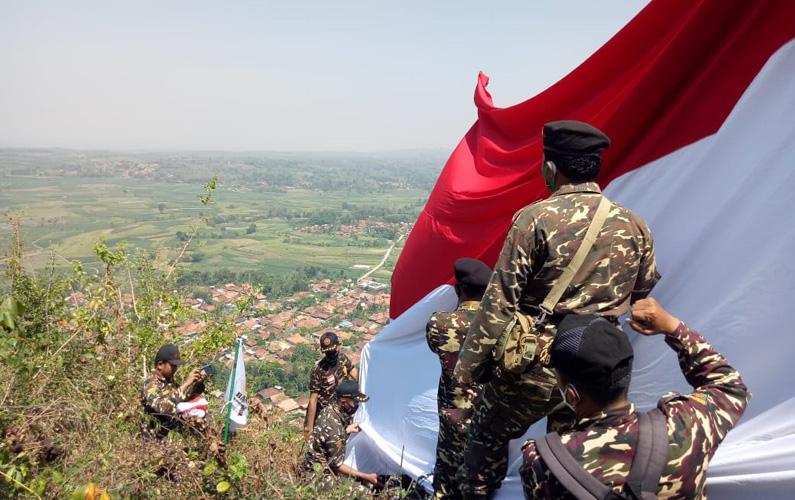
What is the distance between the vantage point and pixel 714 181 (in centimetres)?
228

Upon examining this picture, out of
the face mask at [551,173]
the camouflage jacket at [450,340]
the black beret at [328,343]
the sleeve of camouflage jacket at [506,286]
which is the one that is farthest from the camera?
the black beret at [328,343]

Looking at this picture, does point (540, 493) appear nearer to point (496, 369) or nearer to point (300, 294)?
point (496, 369)

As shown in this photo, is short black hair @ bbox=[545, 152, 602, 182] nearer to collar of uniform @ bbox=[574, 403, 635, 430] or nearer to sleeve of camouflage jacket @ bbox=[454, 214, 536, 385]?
sleeve of camouflage jacket @ bbox=[454, 214, 536, 385]

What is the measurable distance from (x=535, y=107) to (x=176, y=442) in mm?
3048

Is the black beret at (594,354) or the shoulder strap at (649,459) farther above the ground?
the black beret at (594,354)

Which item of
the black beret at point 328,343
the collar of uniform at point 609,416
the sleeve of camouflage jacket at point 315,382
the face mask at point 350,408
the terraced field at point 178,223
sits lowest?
the terraced field at point 178,223

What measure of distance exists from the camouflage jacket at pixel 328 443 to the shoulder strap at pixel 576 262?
2114 mm

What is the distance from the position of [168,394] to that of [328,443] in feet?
3.83

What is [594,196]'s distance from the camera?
6.88ft

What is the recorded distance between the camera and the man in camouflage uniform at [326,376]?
468 cm

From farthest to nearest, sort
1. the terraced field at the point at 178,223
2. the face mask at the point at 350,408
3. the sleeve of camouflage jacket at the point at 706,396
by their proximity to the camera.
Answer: the terraced field at the point at 178,223, the face mask at the point at 350,408, the sleeve of camouflage jacket at the point at 706,396

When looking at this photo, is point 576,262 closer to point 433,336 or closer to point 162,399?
point 433,336

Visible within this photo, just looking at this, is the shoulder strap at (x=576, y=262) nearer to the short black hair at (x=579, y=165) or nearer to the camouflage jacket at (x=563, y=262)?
the camouflage jacket at (x=563, y=262)

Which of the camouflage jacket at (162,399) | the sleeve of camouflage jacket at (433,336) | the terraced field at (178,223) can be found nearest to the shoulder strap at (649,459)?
the sleeve of camouflage jacket at (433,336)
